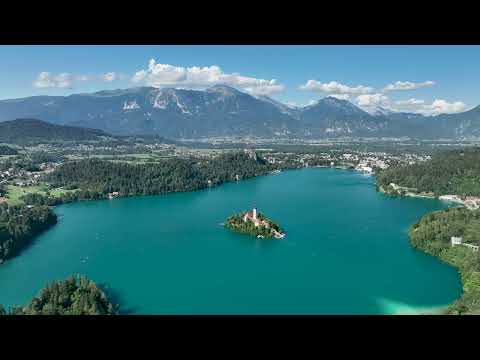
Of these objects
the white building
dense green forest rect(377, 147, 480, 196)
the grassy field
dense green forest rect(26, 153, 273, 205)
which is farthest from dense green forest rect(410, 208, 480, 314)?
the grassy field

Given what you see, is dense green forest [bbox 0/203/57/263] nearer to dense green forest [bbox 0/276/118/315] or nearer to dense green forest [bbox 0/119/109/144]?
dense green forest [bbox 0/276/118/315]

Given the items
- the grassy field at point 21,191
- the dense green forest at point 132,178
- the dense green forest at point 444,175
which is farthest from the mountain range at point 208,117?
the grassy field at point 21,191

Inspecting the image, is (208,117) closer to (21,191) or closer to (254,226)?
(21,191)

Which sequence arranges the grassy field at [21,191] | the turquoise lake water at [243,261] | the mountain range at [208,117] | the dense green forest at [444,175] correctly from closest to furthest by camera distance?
the turquoise lake water at [243,261]
the grassy field at [21,191]
the dense green forest at [444,175]
the mountain range at [208,117]

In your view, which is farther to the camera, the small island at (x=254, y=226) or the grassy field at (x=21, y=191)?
the grassy field at (x=21, y=191)

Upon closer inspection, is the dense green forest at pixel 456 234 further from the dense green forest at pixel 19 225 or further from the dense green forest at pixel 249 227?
the dense green forest at pixel 19 225

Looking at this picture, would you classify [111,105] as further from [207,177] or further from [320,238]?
[320,238]

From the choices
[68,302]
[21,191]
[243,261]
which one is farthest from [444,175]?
[21,191]
